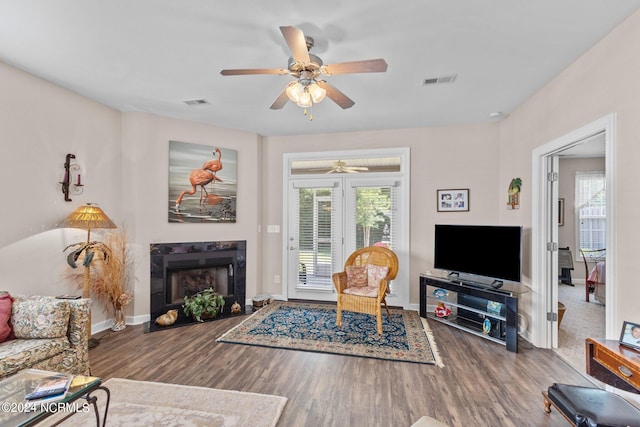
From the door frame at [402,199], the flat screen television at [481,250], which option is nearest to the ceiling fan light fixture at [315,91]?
the door frame at [402,199]

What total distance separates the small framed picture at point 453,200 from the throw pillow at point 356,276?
1.50 meters

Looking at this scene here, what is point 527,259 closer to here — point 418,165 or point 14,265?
point 418,165

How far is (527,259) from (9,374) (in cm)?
472

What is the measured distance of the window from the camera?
6.08 meters

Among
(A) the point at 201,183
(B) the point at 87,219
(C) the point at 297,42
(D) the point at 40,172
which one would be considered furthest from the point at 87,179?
(C) the point at 297,42

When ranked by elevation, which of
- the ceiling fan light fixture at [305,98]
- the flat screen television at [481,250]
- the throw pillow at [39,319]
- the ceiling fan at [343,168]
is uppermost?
the ceiling fan light fixture at [305,98]

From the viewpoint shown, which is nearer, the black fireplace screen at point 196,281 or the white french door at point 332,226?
the black fireplace screen at point 196,281

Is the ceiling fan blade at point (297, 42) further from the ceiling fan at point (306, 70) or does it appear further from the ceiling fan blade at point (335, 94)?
the ceiling fan blade at point (335, 94)

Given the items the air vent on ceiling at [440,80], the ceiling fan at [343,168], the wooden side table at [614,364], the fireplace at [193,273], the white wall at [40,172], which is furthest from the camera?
the ceiling fan at [343,168]

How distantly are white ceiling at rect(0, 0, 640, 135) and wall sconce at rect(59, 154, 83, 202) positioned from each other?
2.68 ft

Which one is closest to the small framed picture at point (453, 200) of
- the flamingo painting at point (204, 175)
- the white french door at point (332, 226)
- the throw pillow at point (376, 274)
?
the white french door at point (332, 226)

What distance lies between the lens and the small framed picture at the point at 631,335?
71.8 inches

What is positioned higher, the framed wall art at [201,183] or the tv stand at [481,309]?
the framed wall art at [201,183]

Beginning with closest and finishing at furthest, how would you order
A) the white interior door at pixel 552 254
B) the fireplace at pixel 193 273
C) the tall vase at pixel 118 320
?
the white interior door at pixel 552 254 → the tall vase at pixel 118 320 → the fireplace at pixel 193 273
